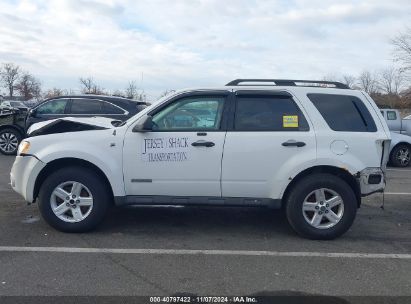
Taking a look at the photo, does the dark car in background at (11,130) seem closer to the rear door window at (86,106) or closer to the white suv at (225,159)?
the rear door window at (86,106)

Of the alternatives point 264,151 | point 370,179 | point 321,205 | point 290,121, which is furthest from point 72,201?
point 370,179

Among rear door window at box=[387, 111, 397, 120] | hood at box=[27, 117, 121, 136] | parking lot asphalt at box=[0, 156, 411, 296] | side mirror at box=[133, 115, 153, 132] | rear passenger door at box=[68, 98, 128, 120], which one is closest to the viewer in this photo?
parking lot asphalt at box=[0, 156, 411, 296]

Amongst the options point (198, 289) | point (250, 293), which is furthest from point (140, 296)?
point (250, 293)

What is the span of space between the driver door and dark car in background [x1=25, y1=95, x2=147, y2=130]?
6.12 metres

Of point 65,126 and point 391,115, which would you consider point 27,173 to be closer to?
point 65,126

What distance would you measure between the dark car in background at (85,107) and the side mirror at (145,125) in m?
6.14

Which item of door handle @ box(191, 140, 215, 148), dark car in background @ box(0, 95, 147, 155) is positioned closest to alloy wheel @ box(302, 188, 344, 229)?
door handle @ box(191, 140, 215, 148)

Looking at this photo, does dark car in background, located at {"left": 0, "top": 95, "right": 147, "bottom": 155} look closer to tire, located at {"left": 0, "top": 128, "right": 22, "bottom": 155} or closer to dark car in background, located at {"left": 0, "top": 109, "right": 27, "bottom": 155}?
dark car in background, located at {"left": 0, "top": 109, "right": 27, "bottom": 155}

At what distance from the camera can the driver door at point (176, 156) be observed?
17.6ft

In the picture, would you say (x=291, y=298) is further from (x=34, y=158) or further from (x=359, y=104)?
(x=34, y=158)

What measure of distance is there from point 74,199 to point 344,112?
3416 mm

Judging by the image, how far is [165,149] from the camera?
17.7 feet

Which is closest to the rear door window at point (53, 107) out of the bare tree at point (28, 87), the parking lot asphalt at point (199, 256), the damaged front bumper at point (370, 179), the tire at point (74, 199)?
the parking lot asphalt at point (199, 256)

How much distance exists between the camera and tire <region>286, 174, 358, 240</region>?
535 centimetres
